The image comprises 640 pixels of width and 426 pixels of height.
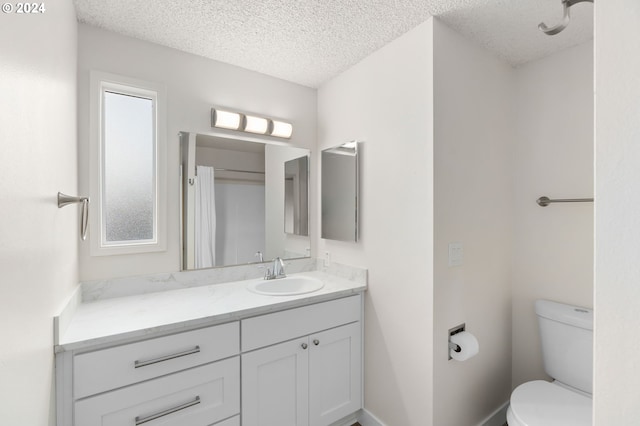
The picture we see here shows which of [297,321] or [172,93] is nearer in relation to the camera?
[297,321]

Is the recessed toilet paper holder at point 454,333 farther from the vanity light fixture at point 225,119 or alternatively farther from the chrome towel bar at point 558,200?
the vanity light fixture at point 225,119

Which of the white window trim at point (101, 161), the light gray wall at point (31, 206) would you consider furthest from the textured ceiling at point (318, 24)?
the light gray wall at point (31, 206)

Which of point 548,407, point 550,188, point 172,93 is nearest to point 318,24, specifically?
point 172,93

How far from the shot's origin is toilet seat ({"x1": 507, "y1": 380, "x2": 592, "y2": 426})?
132 cm

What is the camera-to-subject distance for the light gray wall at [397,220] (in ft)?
5.07

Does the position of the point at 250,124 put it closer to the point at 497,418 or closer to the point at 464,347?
the point at 464,347

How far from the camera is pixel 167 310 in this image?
142cm

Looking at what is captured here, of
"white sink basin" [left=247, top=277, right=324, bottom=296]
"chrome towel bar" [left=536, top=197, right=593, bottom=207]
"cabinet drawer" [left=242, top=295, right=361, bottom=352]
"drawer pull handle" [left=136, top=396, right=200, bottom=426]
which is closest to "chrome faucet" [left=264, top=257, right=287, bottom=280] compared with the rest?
"white sink basin" [left=247, top=277, right=324, bottom=296]

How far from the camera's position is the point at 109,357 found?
Result: 1150 millimetres

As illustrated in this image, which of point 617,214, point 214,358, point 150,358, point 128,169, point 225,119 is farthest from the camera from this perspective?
point 225,119

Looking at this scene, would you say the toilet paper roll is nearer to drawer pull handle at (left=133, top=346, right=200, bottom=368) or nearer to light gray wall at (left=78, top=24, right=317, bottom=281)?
drawer pull handle at (left=133, top=346, right=200, bottom=368)

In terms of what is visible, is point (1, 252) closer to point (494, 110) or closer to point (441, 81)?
point (441, 81)

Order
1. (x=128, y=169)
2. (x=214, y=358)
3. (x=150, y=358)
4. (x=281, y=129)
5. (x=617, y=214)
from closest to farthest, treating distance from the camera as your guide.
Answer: (x=617, y=214) < (x=150, y=358) < (x=214, y=358) < (x=128, y=169) < (x=281, y=129)

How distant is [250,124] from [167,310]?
4.26 feet
